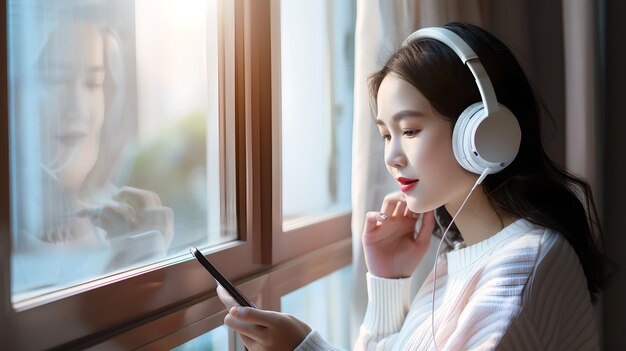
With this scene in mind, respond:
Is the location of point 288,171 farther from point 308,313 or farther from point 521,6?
point 521,6

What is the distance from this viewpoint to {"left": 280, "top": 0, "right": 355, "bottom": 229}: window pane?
3.86 ft

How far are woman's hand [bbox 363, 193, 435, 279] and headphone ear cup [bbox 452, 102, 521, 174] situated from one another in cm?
31

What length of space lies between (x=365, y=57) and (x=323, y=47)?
0.19m

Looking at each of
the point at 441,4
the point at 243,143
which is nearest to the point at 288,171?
the point at 243,143

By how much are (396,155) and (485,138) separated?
0.14 m

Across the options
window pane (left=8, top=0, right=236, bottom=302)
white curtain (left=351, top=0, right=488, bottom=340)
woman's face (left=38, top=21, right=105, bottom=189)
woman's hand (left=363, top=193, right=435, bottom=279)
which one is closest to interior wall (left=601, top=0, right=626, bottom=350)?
white curtain (left=351, top=0, right=488, bottom=340)

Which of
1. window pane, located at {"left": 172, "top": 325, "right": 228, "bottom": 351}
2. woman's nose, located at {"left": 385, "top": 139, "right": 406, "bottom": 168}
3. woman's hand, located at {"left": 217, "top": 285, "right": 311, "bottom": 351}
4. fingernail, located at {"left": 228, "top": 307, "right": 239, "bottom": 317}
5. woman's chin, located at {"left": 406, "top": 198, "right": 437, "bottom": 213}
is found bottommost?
window pane, located at {"left": 172, "top": 325, "right": 228, "bottom": 351}

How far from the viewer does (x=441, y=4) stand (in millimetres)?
1175

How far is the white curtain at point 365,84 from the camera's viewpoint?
1117mm

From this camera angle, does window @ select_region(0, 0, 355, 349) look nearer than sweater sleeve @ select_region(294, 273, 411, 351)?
Yes

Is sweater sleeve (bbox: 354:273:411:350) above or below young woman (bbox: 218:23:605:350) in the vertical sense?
below

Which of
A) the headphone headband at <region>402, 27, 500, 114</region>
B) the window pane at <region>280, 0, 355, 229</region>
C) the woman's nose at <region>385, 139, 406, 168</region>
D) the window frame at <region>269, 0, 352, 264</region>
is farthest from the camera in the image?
the window pane at <region>280, 0, 355, 229</region>

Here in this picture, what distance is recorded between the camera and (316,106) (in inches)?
50.2

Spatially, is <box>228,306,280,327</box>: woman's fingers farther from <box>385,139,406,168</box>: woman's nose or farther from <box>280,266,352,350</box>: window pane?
<box>280,266,352,350</box>: window pane
